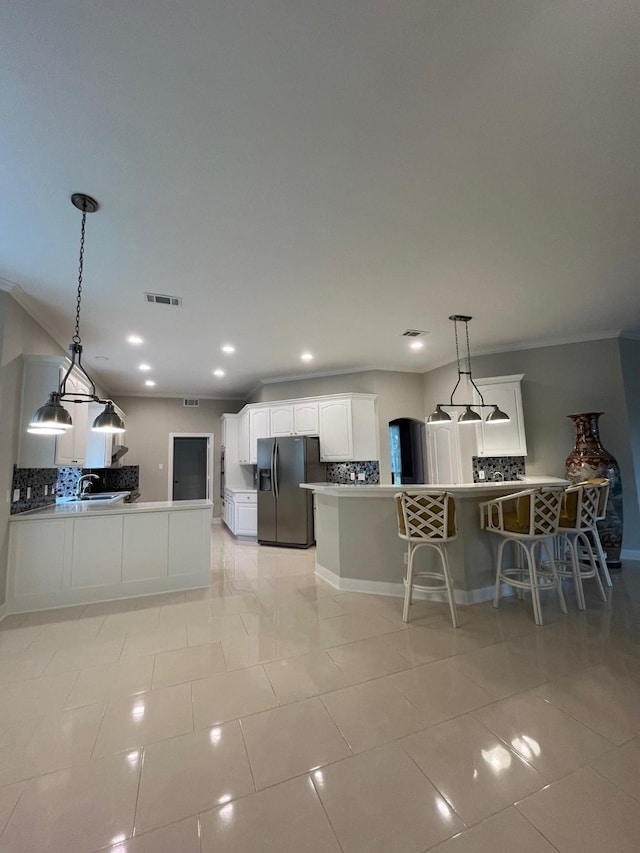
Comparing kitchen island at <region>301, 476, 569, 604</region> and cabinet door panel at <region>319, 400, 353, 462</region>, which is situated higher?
cabinet door panel at <region>319, 400, 353, 462</region>

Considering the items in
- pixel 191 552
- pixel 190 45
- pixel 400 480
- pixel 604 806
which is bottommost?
pixel 604 806

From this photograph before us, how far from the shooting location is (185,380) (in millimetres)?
6703

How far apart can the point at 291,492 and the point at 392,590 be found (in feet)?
8.46

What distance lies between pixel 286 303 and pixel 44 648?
341 centimetres

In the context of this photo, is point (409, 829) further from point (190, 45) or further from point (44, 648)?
point (190, 45)

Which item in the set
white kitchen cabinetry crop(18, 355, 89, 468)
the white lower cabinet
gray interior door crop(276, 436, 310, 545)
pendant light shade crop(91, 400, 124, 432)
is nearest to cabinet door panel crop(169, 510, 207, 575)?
pendant light shade crop(91, 400, 124, 432)

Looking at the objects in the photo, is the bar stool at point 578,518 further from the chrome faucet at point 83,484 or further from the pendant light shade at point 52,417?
the chrome faucet at point 83,484

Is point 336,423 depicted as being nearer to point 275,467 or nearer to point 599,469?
point 275,467

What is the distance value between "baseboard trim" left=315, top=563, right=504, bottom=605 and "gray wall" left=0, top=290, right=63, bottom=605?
293 centimetres

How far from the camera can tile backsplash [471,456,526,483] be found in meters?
5.12

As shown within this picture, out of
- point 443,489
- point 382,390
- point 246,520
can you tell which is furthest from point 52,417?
point 382,390

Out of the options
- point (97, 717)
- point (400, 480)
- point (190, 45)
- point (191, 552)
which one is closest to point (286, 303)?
point (190, 45)

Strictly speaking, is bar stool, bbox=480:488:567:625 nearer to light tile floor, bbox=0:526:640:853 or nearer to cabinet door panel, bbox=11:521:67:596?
light tile floor, bbox=0:526:640:853

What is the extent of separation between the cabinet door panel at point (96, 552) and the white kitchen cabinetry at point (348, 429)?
10.7 feet
